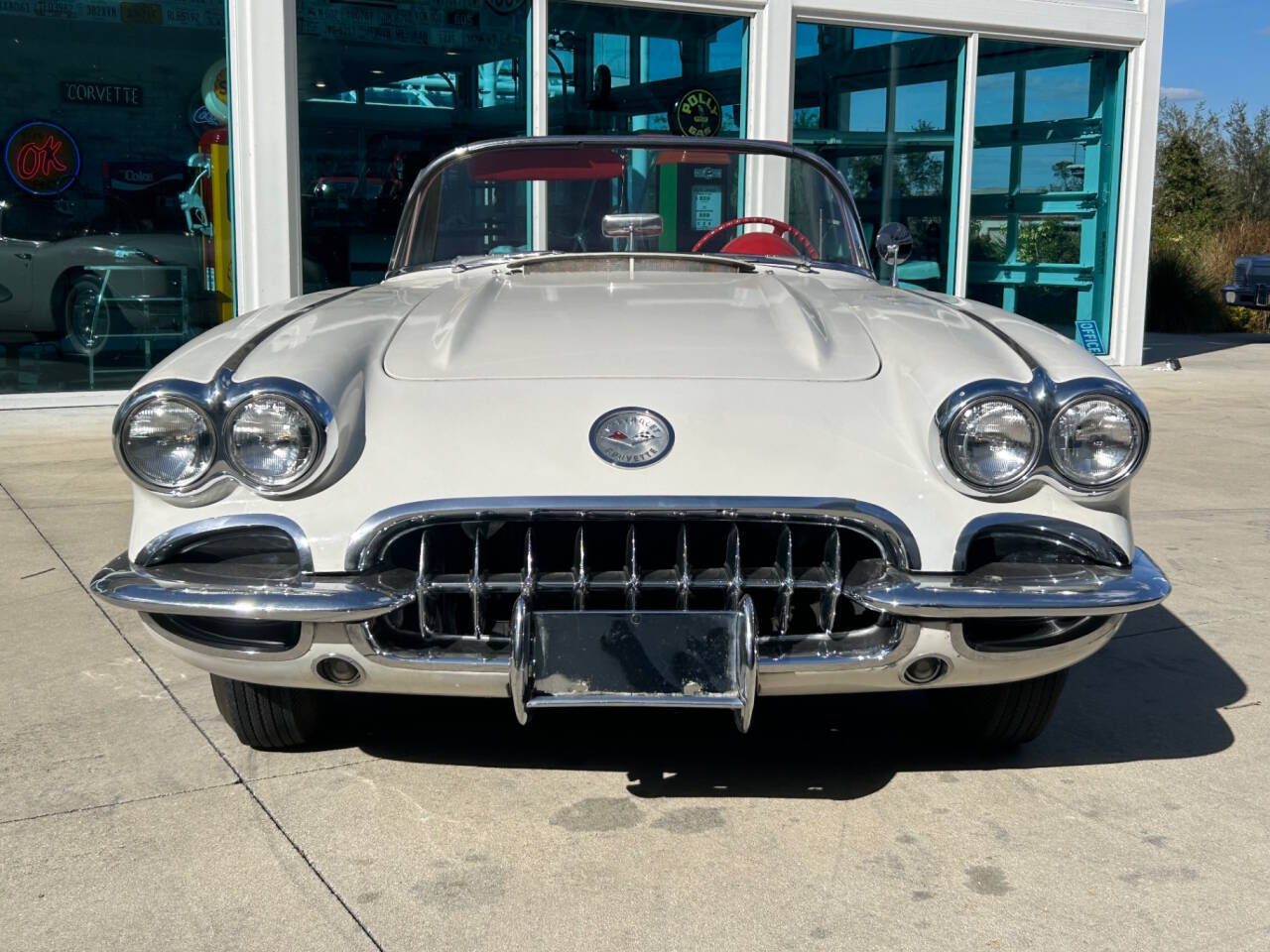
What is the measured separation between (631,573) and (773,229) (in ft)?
6.48

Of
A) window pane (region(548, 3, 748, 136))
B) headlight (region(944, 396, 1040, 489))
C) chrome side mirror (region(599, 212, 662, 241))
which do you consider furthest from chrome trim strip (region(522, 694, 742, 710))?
window pane (region(548, 3, 748, 136))

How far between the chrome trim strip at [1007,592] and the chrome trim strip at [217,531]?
3.10ft

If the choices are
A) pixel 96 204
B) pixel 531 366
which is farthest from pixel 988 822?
pixel 96 204

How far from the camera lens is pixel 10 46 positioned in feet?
26.6

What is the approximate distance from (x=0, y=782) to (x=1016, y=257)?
999 cm

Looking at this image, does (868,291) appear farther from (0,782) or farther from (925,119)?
(925,119)

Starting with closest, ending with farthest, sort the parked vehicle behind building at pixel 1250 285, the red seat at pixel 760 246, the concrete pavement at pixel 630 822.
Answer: the concrete pavement at pixel 630 822 < the red seat at pixel 760 246 < the parked vehicle behind building at pixel 1250 285

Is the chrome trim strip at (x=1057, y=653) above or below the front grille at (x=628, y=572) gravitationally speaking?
below

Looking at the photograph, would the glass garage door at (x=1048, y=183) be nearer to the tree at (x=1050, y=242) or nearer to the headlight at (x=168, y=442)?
the tree at (x=1050, y=242)

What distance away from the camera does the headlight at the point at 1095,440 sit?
96.6 inches

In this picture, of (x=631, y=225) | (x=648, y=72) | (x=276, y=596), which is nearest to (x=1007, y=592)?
(x=276, y=596)

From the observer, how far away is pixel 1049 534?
2.45m

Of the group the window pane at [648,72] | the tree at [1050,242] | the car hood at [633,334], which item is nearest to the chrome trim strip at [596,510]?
the car hood at [633,334]

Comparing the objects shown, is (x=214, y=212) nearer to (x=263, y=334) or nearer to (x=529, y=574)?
(x=263, y=334)
